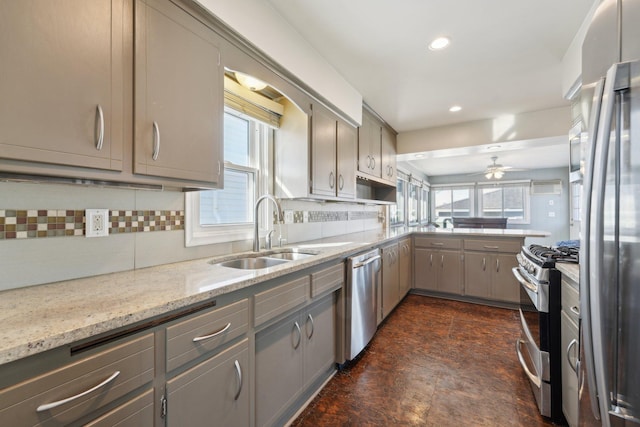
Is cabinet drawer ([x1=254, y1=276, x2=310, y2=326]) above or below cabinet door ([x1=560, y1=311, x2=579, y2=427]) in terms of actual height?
above

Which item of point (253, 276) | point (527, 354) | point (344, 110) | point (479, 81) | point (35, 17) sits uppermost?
point (479, 81)

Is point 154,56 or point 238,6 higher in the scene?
point 238,6

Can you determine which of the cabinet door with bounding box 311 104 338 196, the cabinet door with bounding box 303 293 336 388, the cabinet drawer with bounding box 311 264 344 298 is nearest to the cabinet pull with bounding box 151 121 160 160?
the cabinet drawer with bounding box 311 264 344 298

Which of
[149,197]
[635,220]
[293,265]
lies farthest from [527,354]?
[149,197]

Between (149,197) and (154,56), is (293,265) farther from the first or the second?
(154,56)

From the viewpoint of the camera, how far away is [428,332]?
9.19 ft

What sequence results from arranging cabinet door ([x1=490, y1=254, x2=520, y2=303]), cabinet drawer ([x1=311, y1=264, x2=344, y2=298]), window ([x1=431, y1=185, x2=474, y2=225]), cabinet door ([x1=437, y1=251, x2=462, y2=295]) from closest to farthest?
cabinet drawer ([x1=311, y1=264, x2=344, y2=298]), cabinet door ([x1=490, y1=254, x2=520, y2=303]), cabinet door ([x1=437, y1=251, x2=462, y2=295]), window ([x1=431, y1=185, x2=474, y2=225])

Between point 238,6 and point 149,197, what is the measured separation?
3.68ft

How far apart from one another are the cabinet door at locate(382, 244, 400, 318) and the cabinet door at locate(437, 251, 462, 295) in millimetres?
913

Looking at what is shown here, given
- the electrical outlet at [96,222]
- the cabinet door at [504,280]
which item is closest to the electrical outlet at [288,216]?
the electrical outlet at [96,222]

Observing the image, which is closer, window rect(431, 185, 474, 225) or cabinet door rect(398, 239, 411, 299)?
cabinet door rect(398, 239, 411, 299)

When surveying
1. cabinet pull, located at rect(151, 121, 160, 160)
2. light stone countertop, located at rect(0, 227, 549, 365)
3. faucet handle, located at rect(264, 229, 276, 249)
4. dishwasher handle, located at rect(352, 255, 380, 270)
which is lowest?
dishwasher handle, located at rect(352, 255, 380, 270)

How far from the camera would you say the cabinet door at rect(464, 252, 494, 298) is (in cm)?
357

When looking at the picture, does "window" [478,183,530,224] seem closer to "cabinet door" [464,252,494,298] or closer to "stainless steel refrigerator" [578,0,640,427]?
"cabinet door" [464,252,494,298]
